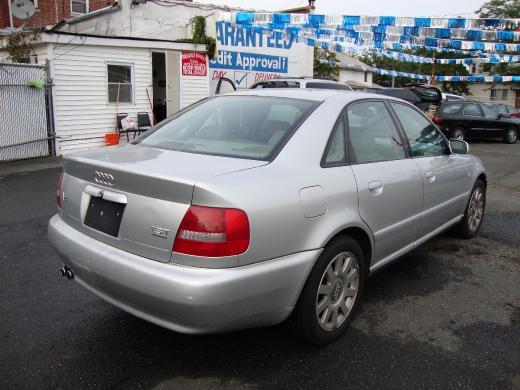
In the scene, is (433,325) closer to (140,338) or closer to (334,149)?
(334,149)

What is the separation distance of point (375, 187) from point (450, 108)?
14.9m

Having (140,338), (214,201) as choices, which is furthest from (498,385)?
(140,338)

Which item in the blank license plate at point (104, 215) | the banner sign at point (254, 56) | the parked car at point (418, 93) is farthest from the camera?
the banner sign at point (254, 56)

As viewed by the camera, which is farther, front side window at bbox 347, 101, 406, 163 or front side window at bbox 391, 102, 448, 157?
front side window at bbox 391, 102, 448, 157

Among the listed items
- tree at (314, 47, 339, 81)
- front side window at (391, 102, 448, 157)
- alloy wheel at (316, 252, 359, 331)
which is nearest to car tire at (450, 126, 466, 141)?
tree at (314, 47, 339, 81)

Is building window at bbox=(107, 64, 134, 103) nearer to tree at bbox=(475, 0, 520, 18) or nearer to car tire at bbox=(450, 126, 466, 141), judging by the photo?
car tire at bbox=(450, 126, 466, 141)

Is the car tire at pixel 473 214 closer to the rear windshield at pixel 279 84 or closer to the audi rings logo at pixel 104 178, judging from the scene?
the audi rings logo at pixel 104 178

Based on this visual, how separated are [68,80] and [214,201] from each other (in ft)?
34.7

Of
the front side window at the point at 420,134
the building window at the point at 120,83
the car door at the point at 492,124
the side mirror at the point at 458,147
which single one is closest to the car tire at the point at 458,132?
the car door at the point at 492,124

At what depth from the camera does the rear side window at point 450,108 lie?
1659 cm

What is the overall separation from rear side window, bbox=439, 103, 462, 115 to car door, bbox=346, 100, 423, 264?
1399 centimetres

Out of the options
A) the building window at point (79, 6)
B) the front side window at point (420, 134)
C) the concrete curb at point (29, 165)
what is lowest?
the concrete curb at point (29, 165)

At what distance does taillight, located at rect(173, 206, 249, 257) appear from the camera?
2.36 m

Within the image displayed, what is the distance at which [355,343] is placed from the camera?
310cm
